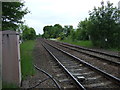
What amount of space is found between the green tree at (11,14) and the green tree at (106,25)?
852 cm

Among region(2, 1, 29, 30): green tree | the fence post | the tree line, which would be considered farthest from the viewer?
the tree line

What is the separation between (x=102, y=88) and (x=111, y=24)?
1632 cm

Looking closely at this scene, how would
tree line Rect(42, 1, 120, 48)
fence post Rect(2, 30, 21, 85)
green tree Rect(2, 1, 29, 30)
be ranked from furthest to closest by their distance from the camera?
tree line Rect(42, 1, 120, 48) → green tree Rect(2, 1, 29, 30) → fence post Rect(2, 30, 21, 85)

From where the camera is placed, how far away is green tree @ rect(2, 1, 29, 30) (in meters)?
15.5

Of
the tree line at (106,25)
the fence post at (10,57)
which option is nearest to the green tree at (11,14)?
the tree line at (106,25)

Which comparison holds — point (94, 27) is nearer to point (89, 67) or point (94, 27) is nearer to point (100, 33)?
point (100, 33)

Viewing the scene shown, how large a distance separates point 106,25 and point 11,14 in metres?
10.3

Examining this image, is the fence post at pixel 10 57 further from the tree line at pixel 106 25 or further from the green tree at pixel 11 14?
the tree line at pixel 106 25

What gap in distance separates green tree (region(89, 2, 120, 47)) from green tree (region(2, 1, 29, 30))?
852 cm

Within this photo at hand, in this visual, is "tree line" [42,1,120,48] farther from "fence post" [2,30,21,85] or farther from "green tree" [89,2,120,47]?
"fence post" [2,30,21,85]

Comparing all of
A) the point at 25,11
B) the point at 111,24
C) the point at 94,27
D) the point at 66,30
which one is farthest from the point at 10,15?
the point at 66,30

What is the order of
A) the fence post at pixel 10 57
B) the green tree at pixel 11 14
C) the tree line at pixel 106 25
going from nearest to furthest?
the fence post at pixel 10 57
the green tree at pixel 11 14
the tree line at pixel 106 25

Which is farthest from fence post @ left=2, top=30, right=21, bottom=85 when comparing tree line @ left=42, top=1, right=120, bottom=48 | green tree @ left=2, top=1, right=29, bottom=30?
tree line @ left=42, top=1, right=120, bottom=48

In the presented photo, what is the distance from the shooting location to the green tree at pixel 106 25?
20.4 meters
